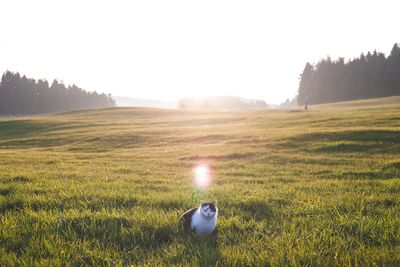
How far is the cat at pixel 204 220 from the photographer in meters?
5.25

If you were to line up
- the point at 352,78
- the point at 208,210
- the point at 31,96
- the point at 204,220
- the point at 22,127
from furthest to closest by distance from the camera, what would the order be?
1. the point at 31,96
2. the point at 352,78
3. the point at 22,127
4. the point at 204,220
5. the point at 208,210

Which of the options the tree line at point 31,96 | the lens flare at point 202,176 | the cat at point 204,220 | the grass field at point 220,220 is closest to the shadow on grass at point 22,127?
the lens flare at point 202,176

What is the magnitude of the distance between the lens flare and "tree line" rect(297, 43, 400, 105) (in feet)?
350

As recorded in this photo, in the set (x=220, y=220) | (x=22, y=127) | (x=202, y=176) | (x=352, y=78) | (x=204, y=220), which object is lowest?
(x=202, y=176)

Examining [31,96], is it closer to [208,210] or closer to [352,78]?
[352,78]

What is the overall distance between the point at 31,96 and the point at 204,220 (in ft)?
533

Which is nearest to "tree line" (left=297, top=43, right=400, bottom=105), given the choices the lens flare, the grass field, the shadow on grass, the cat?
the shadow on grass

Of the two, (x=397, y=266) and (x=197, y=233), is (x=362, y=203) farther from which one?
(x=197, y=233)

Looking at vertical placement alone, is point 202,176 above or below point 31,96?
below

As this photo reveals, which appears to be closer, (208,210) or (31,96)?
(208,210)

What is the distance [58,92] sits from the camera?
157m

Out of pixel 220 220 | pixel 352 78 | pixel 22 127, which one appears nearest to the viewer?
pixel 220 220

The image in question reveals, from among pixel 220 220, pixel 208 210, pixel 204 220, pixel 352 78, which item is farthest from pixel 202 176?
pixel 352 78

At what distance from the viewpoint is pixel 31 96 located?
5797 inches
